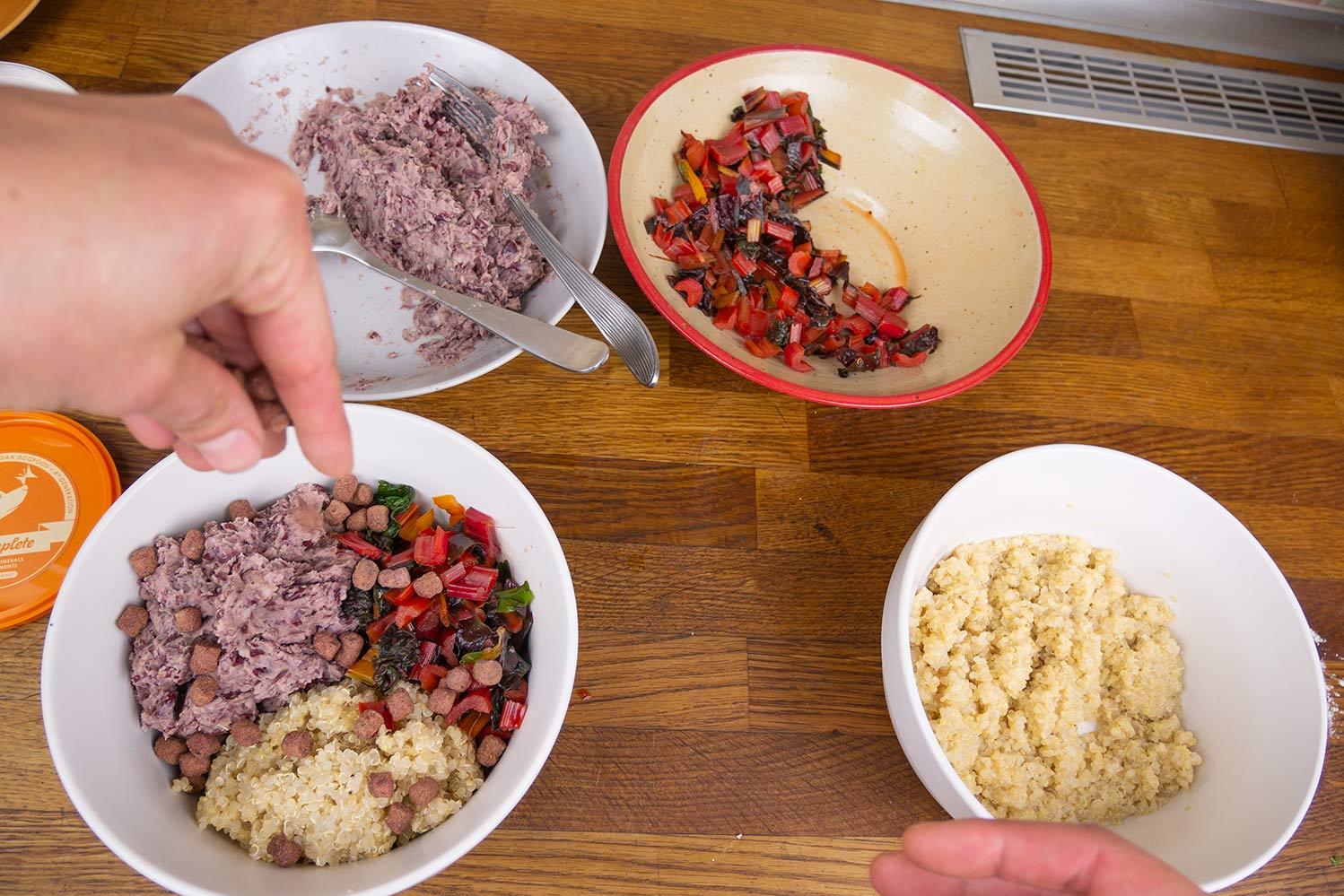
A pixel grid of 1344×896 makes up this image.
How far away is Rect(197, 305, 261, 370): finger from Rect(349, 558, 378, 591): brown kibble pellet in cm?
33

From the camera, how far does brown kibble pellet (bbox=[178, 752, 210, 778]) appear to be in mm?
1058

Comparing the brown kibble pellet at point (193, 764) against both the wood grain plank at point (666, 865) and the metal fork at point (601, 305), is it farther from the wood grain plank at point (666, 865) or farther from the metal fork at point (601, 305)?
the metal fork at point (601, 305)

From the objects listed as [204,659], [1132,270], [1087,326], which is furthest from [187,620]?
[1132,270]

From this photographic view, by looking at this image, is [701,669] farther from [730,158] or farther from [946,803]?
[730,158]

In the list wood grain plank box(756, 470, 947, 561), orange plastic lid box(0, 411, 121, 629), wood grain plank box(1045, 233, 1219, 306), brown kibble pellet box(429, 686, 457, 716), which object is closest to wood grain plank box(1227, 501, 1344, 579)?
wood grain plank box(1045, 233, 1219, 306)

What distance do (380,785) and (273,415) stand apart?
0.45 meters

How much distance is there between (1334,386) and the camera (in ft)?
5.76

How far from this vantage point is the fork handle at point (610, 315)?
1.34 metres

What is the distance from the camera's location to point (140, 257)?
0.67 m

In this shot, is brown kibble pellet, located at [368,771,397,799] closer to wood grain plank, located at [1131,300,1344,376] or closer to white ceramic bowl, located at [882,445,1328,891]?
white ceramic bowl, located at [882,445,1328,891]

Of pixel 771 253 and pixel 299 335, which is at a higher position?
pixel 299 335

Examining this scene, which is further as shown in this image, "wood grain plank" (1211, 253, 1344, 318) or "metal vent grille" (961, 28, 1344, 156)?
"metal vent grille" (961, 28, 1344, 156)

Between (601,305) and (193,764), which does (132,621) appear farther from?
(601,305)

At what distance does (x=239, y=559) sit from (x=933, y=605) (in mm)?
951
